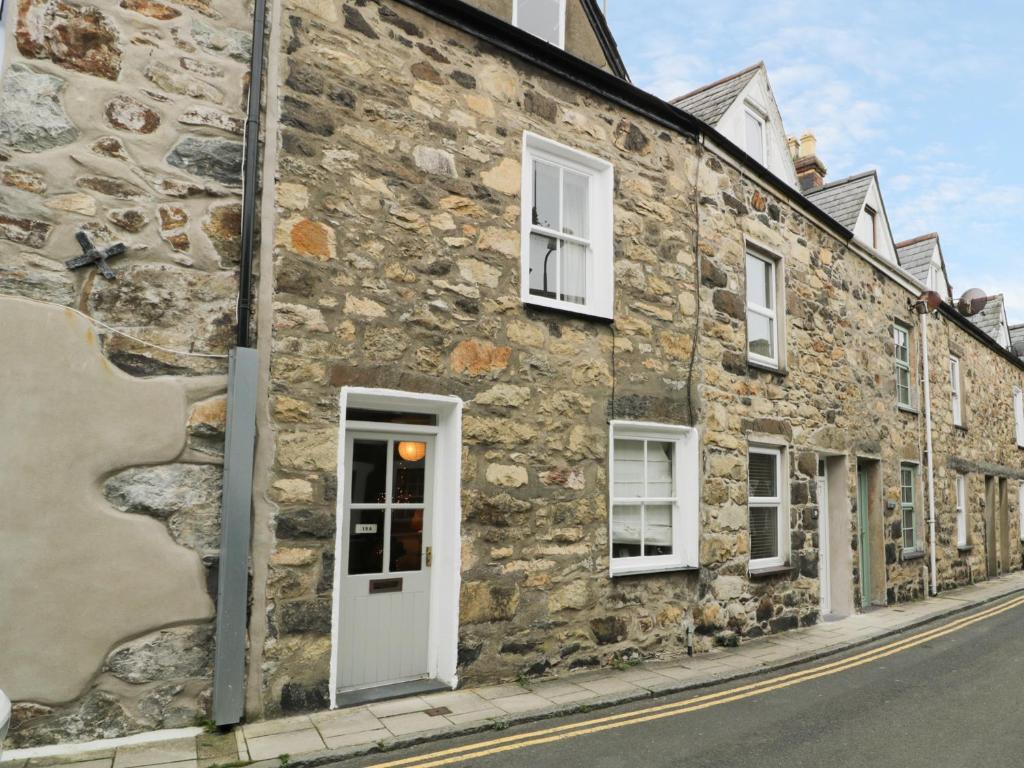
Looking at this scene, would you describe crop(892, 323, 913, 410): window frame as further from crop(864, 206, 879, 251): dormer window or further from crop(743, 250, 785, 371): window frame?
crop(743, 250, 785, 371): window frame

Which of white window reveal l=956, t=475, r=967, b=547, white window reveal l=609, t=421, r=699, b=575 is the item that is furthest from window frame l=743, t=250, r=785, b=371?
white window reveal l=956, t=475, r=967, b=547

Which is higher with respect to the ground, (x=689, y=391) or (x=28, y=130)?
Result: (x=28, y=130)

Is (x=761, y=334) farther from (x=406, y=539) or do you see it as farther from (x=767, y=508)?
(x=406, y=539)

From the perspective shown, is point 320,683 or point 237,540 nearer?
point 237,540

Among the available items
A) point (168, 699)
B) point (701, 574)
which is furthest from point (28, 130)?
point (701, 574)

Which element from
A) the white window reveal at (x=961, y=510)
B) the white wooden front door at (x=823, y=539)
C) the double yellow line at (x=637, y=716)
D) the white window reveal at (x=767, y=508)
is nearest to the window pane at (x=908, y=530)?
the white window reveal at (x=961, y=510)

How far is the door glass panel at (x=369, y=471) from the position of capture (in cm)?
600

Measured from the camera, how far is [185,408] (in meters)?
5.06

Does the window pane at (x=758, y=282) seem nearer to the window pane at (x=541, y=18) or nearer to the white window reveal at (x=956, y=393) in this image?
the window pane at (x=541, y=18)

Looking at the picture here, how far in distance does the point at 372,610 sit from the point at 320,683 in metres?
0.75

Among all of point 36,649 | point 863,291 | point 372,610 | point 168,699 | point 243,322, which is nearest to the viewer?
point 36,649

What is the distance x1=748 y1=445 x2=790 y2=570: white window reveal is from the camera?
927 centimetres

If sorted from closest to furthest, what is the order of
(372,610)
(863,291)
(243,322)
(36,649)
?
(36,649)
(243,322)
(372,610)
(863,291)

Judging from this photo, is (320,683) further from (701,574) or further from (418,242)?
(701,574)
